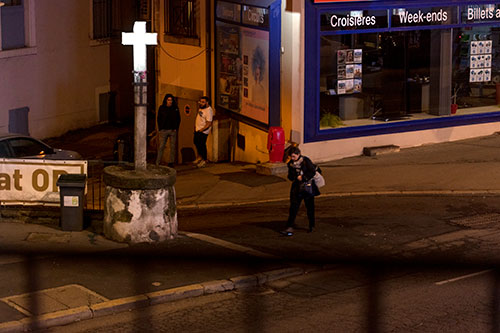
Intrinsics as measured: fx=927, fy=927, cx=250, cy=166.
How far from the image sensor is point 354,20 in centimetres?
2067

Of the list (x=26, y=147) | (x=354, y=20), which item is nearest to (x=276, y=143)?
(x=354, y=20)

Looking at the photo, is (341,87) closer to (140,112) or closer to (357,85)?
(357,85)

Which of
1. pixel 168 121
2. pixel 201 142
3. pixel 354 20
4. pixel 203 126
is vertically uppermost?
pixel 354 20

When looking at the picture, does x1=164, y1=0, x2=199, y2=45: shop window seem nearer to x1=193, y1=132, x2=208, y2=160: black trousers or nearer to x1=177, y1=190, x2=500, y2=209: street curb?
x1=193, y1=132, x2=208, y2=160: black trousers

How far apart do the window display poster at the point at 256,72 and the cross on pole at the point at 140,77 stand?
6705mm

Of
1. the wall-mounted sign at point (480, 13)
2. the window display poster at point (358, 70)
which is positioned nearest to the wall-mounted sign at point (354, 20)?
the window display poster at point (358, 70)

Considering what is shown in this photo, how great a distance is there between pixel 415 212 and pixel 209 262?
192 inches

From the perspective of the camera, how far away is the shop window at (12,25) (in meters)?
26.2

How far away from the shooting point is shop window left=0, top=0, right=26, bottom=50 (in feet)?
86.1

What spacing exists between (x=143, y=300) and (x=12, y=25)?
17224 millimetres

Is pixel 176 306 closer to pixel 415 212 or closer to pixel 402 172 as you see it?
pixel 415 212

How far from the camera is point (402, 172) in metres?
19.5

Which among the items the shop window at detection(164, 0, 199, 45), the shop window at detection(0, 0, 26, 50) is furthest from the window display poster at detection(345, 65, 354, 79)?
the shop window at detection(0, 0, 26, 50)

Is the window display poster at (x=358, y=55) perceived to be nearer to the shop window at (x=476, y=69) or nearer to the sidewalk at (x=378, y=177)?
the sidewalk at (x=378, y=177)
